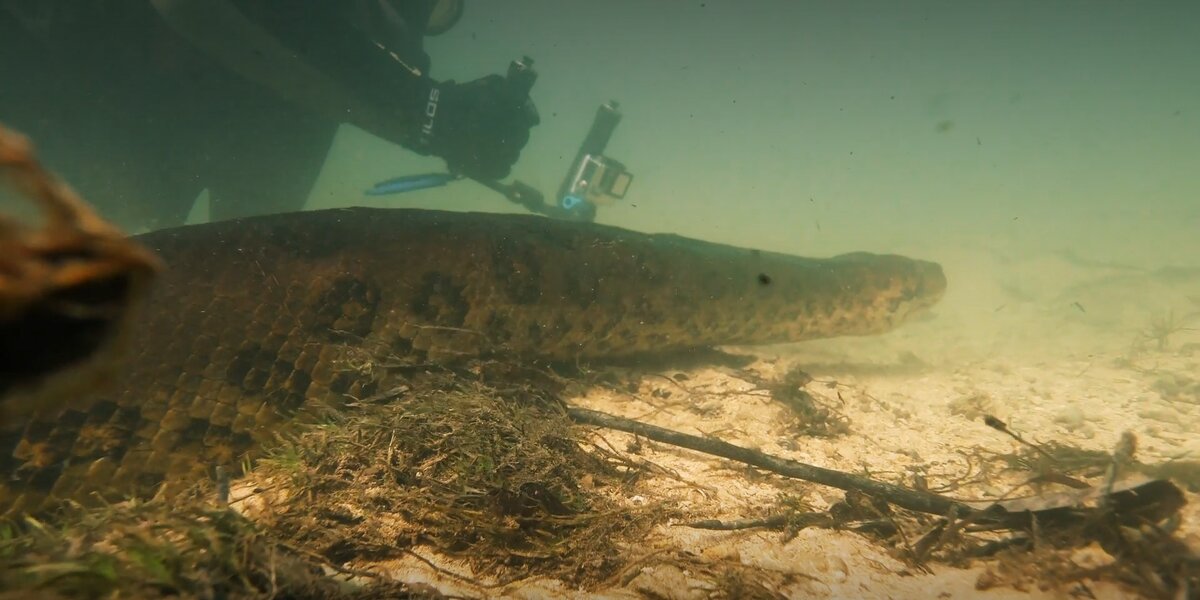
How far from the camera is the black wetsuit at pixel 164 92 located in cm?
755

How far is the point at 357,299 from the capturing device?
332 centimetres

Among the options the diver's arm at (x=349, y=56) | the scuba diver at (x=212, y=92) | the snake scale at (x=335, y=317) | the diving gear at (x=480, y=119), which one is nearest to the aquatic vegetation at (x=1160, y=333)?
the snake scale at (x=335, y=317)

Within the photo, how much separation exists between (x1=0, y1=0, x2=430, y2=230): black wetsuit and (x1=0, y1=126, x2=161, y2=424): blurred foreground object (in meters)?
9.02

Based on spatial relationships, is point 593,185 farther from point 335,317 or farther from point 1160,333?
point 1160,333

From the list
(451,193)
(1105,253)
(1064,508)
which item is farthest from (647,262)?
(451,193)

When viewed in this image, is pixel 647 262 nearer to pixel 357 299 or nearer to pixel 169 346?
pixel 357 299

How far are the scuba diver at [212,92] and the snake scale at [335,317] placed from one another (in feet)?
17.4

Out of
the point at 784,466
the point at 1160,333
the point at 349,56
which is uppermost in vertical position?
the point at 1160,333

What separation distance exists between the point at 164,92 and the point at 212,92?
26.7 inches

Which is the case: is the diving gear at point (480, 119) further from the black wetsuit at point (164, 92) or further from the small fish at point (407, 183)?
the small fish at point (407, 183)

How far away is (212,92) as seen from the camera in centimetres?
902

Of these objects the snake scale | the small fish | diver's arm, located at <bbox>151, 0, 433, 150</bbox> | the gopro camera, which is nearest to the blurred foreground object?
the snake scale

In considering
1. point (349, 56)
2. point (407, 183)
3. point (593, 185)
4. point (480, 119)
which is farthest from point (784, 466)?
point (349, 56)

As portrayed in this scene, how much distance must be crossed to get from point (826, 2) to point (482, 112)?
28.7 metres
